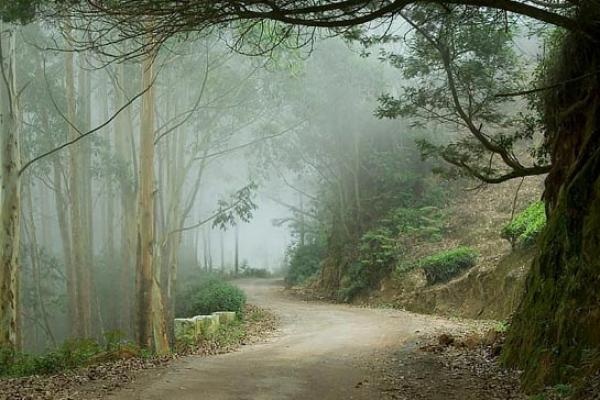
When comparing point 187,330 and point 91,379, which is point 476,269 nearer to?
point 187,330

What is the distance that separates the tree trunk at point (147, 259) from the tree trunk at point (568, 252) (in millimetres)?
8578

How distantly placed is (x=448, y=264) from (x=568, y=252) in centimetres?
1243

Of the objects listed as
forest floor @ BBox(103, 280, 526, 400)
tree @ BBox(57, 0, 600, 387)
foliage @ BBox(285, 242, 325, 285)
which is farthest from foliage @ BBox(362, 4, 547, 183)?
foliage @ BBox(285, 242, 325, 285)

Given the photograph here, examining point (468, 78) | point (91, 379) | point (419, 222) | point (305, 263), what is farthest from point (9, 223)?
point (305, 263)

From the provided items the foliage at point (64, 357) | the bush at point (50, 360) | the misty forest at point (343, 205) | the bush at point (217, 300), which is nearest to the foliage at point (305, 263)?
the misty forest at point (343, 205)

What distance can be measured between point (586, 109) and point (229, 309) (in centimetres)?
1501

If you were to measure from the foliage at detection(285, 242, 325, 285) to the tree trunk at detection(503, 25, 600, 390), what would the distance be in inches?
987

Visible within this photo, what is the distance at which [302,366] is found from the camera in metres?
10.1

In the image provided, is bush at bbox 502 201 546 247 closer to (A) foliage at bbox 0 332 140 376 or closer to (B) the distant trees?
(B) the distant trees

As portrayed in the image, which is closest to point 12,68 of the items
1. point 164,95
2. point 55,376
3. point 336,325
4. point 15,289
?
point 15,289

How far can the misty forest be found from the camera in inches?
290

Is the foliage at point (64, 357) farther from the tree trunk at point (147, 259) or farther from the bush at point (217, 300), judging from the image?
the bush at point (217, 300)

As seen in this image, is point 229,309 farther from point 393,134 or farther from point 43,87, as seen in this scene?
point 393,134

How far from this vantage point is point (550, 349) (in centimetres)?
679
